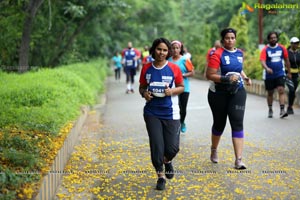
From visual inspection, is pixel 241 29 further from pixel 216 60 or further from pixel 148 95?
pixel 148 95

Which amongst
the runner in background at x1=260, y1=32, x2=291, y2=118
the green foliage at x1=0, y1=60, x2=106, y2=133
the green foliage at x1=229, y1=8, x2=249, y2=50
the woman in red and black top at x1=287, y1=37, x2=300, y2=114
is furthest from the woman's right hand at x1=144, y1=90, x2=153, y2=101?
the green foliage at x1=229, y1=8, x2=249, y2=50

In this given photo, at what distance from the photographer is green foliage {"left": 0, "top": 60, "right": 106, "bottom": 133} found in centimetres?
713

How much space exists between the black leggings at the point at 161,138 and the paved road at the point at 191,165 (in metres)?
0.38

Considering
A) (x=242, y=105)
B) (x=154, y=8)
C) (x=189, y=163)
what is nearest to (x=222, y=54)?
(x=242, y=105)

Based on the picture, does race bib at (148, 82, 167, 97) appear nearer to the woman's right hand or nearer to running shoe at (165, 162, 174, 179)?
the woman's right hand

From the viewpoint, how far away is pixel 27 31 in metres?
14.2

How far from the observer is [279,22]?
84.8 ft

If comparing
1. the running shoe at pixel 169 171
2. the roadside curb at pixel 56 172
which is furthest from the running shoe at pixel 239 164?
the roadside curb at pixel 56 172

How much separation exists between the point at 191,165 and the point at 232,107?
1.05 m

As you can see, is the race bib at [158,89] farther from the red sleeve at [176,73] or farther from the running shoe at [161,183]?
the running shoe at [161,183]

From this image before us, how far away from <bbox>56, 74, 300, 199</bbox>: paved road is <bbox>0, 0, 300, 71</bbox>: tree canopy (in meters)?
4.06

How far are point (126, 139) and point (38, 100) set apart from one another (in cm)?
183

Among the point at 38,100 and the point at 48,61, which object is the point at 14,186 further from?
the point at 48,61

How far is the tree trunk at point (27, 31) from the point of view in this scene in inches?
537
